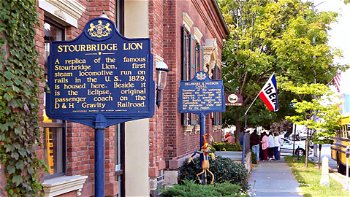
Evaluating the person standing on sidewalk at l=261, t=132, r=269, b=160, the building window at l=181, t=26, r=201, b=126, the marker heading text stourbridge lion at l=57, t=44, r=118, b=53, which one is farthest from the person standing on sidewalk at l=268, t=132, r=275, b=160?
the marker heading text stourbridge lion at l=57, t=44, r=118, b=53

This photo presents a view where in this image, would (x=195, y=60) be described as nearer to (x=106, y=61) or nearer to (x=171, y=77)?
(x=171, y=77)

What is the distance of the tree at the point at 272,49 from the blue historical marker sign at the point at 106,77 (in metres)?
23.1

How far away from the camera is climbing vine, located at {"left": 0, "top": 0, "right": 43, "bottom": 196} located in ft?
15.0

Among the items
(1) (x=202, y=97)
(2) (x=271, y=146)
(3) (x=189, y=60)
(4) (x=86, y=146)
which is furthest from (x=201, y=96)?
(2) (x=271, y=146)

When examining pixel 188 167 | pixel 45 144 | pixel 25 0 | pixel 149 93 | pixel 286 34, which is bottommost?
pixel 188 167

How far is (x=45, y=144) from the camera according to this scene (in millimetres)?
6195

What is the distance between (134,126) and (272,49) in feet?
70.0

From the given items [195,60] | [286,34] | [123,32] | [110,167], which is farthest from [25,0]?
[286,34]

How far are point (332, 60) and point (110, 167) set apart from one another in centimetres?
2253

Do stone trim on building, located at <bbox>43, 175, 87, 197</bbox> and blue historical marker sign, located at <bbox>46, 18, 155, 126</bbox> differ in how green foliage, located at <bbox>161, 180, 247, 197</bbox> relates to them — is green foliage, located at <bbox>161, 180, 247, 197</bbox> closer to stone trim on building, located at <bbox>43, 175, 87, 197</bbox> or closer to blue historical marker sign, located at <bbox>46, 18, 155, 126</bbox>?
stone trim on building, located at <bbox>43, 175, 87, 197</bbox>

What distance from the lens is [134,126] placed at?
390 inches

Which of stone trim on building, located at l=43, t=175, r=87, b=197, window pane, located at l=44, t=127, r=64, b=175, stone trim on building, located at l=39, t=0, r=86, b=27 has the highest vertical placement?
stone trim on building, located at l=39, t=0, r=86, b=27

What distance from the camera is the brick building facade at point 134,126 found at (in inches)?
252

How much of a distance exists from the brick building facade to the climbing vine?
0.26m
